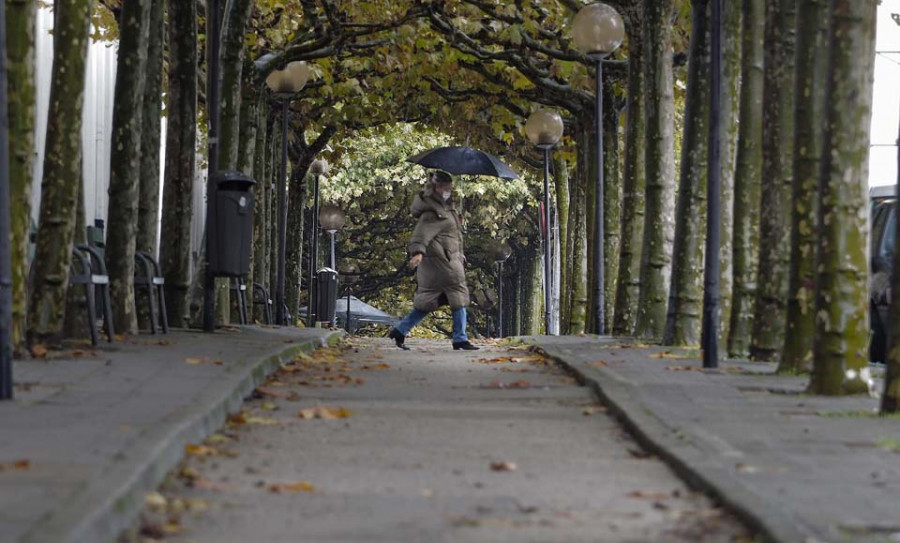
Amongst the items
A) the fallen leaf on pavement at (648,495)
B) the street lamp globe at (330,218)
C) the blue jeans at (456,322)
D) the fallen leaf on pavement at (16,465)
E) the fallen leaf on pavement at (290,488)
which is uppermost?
the street lamp globe at (330,218)

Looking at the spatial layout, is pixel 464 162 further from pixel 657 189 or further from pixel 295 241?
pixel 295 241

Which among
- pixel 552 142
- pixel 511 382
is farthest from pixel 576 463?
pixel 552 142

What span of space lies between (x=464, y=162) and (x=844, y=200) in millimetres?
12940

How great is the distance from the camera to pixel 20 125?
34.7 feet

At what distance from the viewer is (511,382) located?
12102mm

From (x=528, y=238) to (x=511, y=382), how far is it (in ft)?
124

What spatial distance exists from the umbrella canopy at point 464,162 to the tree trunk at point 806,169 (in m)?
11.4

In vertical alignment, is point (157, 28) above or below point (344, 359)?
above

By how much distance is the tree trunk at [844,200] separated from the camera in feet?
32.4

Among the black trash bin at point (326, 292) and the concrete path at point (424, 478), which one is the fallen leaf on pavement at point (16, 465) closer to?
the concrete path at point (424, 478)

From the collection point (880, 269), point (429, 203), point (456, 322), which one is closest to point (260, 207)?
point (456, 322)

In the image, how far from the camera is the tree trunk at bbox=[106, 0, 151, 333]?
14320 millimetres

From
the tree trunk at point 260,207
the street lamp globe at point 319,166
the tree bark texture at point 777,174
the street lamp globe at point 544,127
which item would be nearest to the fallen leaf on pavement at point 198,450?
the tree bark texture at point 777,174

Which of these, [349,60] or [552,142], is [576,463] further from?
[349,60]
